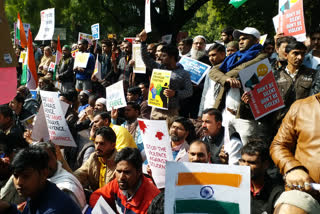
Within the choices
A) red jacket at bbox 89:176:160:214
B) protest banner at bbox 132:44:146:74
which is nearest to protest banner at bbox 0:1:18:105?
red jacket at bbox 89:176:160:214

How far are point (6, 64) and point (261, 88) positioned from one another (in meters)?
3.20

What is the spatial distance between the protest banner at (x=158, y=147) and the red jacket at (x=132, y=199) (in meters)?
0.35

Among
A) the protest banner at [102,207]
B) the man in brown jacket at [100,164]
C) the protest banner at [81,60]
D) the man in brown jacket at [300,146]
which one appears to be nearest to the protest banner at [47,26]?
the protest banner at [81,60]

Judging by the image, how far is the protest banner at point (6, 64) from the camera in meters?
2.65

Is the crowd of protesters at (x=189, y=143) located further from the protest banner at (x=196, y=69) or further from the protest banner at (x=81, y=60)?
the protest banner at (x=81, y=60)

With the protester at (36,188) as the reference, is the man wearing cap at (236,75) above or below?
above

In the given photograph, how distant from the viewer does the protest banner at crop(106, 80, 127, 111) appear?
7.45 meters

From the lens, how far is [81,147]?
677 cm

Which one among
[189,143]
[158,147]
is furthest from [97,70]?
[158,147]

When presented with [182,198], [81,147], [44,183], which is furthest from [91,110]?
[182,198]

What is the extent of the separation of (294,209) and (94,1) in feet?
64.9

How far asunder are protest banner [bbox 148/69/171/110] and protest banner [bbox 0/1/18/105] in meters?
4.17

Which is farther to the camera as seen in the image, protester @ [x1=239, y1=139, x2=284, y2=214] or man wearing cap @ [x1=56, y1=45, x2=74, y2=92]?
man wearing cap @ [x1=56, y1=45, x2=74, y2=92]

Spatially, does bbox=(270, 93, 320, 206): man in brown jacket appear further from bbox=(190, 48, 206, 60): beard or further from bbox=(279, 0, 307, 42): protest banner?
bbox=(190, 48, 206, 60): beard
